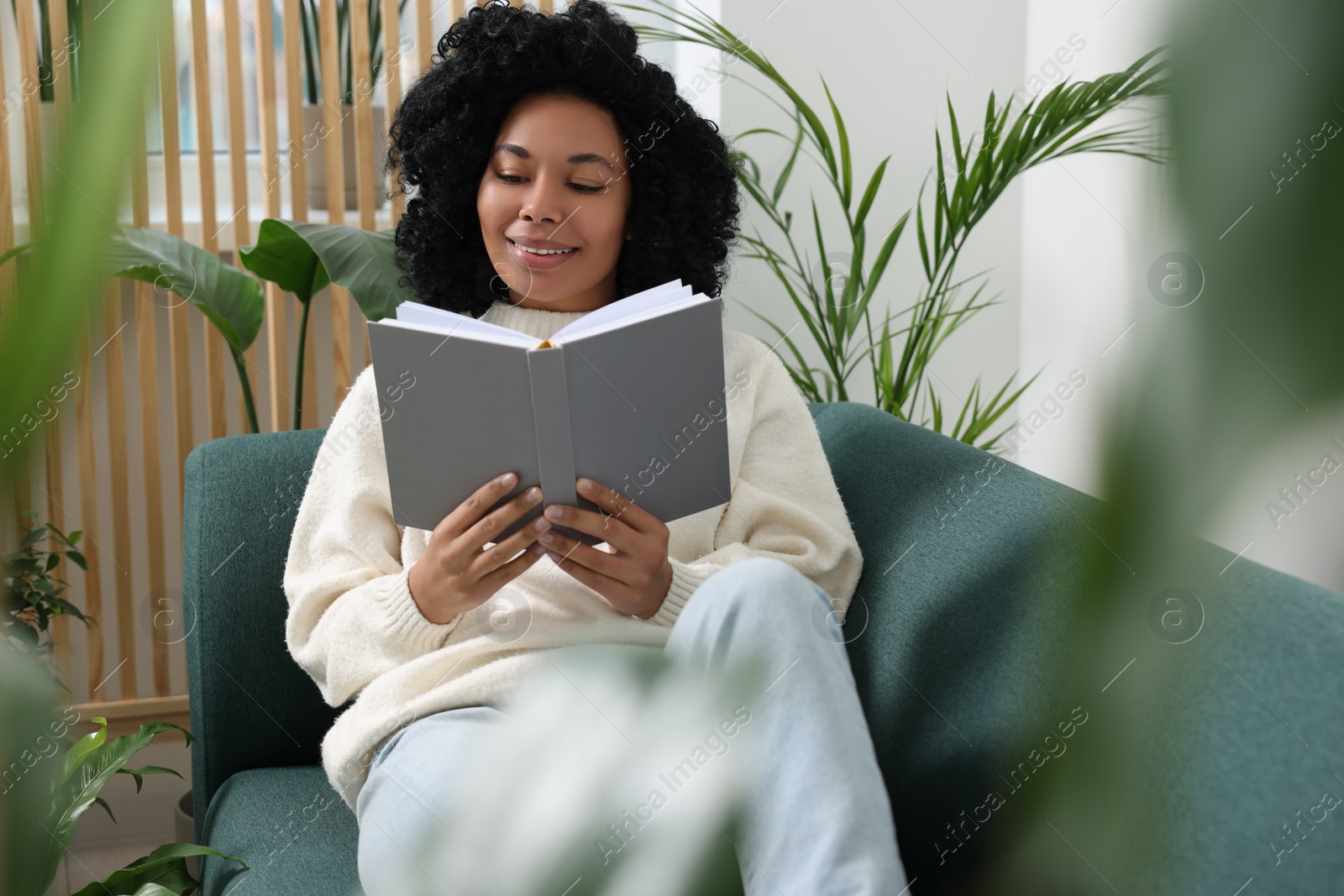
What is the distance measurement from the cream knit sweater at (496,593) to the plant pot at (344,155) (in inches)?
35.3

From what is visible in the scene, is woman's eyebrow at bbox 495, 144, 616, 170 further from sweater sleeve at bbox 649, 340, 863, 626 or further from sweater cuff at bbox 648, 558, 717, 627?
sweater cuff at bbox 648, 558, 717, 627

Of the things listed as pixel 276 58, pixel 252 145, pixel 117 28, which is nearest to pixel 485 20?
pixel 276 58

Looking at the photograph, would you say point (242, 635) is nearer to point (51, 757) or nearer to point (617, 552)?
point (617, 552)

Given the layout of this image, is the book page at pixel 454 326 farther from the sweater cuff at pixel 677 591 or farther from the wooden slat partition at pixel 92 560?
the wooden slat partition at pixel 92 560

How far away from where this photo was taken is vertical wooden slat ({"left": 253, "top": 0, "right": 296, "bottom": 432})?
204 cm

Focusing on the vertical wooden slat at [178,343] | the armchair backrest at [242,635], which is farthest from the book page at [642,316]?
the vertical wooden slat at [178,343]

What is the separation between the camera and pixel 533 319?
4.69 feet

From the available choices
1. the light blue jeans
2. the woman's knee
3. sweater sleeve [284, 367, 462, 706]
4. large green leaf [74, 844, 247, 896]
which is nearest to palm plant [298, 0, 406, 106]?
sweater sleeve [284, 367, 462, 706]

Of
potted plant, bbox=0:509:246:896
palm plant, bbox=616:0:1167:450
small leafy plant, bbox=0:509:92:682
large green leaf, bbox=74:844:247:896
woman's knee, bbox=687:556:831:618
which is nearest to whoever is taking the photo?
potted plant, bbox=0:509:246:896

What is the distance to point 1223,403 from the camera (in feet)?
0.23

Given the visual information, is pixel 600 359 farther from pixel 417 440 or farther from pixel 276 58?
pixel 276 58

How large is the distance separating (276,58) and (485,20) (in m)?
0.94

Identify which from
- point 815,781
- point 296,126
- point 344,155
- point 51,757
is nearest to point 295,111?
point 296,126

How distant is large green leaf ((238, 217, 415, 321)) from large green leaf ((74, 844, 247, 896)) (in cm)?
74
